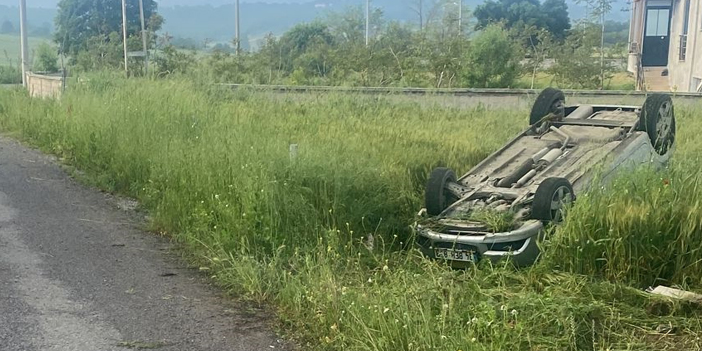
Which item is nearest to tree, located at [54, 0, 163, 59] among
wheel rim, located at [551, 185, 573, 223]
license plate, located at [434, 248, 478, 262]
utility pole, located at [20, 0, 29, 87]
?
utility pole, located at [20, 0, 29, 87]

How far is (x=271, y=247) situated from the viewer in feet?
18.9

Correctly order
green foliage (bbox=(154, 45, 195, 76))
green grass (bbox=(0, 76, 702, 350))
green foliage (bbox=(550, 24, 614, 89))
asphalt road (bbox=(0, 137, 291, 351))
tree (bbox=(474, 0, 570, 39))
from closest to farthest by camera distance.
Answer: green grass (bbox=(0, 76, 702, 350)) < asphalt road (bbox=(0, 137, 291, 351)) < green foliage (bbox=(550, 24, 614, 89)) < green foliage (bbox=(154, 45, 195, 76)) < tree (bbox=(474, 0, 570, 39))

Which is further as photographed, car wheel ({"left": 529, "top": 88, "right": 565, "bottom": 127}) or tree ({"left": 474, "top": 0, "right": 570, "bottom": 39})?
tree ({"left": 474, "top": 0, "right": 570, "bottom": 39})

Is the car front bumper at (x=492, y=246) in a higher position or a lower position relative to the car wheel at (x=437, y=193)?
lower

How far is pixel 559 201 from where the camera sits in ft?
18.6

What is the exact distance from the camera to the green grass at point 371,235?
4.04m

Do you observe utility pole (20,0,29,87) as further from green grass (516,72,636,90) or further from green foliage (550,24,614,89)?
green foliage (550,24,614,89)

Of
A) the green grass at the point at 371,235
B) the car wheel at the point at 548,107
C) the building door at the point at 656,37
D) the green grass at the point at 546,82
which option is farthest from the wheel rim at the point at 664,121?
the building door at the point at 656,37

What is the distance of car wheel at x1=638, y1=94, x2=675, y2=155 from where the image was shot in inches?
292

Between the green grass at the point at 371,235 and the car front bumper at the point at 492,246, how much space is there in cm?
20

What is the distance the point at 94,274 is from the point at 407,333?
279cm

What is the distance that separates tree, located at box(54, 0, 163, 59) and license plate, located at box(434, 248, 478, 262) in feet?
111

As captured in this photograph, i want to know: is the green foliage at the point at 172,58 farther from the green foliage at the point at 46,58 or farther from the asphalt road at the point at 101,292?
the asphalt road at the point at 101,292

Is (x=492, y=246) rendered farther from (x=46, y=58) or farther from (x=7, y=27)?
(x=7, y=27)
